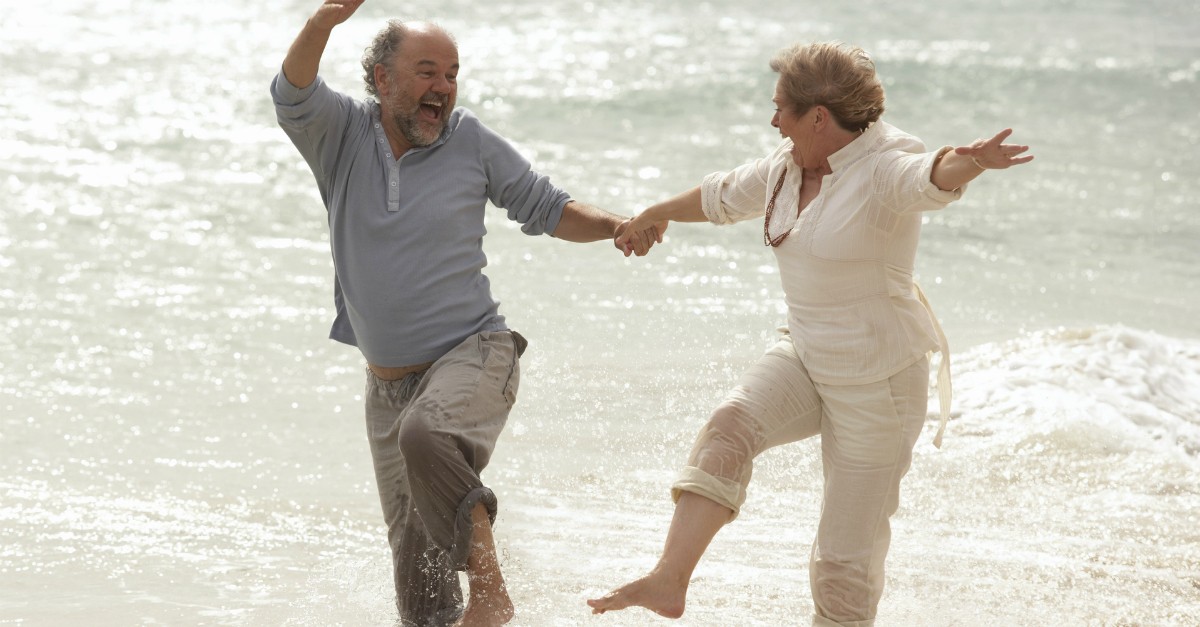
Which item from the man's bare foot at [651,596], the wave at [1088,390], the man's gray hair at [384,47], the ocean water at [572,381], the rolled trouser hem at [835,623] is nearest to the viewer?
the man's bare foot at [651,596]

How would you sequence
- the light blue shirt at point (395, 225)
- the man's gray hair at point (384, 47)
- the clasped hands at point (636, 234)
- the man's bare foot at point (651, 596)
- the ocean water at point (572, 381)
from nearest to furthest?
the man's bare foot at point (651, 596) < the light blue shirt at point (395, 225) < the man's gray hair at point (384, 47) < the clasped hands at point (636, 234) < the ocean water at point (572, 381)

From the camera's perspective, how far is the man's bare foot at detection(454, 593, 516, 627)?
4324mm

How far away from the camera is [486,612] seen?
4340 mm

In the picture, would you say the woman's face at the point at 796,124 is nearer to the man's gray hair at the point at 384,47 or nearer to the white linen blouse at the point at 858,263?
the white linen blouse at the point at 858,263

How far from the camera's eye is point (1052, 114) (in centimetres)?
1680

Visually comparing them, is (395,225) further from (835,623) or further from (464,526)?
(835,623)

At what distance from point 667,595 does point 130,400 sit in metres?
4.11

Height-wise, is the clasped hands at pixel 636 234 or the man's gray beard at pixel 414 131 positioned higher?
the man's gray beard at pixel 414 131

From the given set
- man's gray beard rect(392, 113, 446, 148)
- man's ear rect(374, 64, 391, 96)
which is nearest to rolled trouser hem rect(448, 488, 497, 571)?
man's gray beard rect(392, 113, 446, 148)

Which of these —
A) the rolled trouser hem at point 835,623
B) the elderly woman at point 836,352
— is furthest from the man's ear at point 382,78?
the rolled trouser hem at point 835,623

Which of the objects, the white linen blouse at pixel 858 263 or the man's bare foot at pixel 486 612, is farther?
the man's bare foot at pixel 486 612

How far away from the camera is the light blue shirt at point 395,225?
4.46 m

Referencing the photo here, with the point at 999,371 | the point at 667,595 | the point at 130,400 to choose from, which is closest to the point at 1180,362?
the point at 999,371

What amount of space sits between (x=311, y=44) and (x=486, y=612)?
1.87 m
